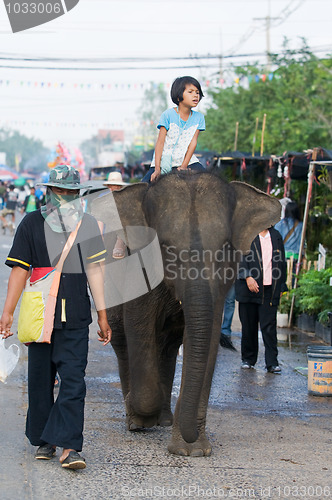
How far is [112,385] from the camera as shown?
26.6 feet

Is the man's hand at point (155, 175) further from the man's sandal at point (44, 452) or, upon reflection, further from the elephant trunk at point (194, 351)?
the man's sandal at point (44, 452)

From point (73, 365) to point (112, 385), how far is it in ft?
9.46

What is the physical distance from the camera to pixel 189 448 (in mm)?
5719

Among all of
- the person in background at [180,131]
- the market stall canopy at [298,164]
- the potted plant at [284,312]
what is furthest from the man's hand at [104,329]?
the market stall canopy at [298,164]

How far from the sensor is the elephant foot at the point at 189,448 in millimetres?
5695

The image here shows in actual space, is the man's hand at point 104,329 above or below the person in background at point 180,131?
below

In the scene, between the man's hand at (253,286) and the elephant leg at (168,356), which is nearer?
the elephant leg at (168,356)

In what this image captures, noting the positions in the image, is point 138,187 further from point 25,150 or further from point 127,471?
point 25,150

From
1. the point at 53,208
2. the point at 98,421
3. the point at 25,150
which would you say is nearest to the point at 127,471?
the point at 98,421

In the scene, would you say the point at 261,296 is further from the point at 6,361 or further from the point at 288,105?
the point at 288,105

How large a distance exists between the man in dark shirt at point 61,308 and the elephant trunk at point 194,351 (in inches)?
24.4

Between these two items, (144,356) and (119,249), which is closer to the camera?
(144,356)

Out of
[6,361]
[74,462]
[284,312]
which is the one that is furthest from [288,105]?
[74,462]

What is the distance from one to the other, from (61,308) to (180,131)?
7.33 ft
